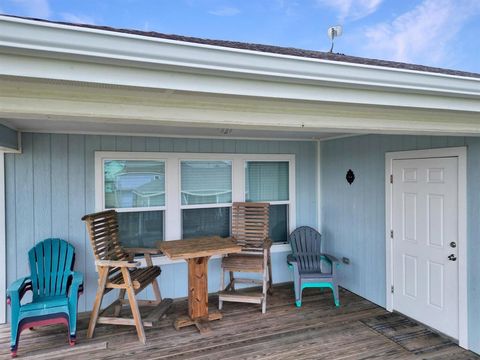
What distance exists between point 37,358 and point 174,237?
1855mm

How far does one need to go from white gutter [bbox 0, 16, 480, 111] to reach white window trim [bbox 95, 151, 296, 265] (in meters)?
2.80

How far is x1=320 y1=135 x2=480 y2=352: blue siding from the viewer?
2.96m

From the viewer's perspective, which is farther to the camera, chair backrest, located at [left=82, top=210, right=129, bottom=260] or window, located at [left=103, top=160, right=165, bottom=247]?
window, located at [left=103, top=160, right=165, bottom=247]

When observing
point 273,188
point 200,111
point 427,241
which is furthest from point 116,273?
point 427,241

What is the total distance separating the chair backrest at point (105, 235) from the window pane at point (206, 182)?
0.97 metres

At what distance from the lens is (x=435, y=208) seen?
329cm

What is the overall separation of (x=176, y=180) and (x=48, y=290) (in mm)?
1841

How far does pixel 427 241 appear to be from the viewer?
11.1ft

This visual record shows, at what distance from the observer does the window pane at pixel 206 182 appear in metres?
4.32

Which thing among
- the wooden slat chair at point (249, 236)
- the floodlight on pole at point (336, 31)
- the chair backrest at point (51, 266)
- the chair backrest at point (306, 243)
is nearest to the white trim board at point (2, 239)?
the chair backrest at point (51, 266)

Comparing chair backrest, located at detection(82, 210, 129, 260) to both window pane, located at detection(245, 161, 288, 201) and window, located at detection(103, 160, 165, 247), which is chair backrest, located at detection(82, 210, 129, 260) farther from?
window pane, located at detection(245, 161, 288, 201)

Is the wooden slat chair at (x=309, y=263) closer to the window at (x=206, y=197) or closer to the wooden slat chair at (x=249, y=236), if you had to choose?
the wooden slat chair at (x=249, y=236)

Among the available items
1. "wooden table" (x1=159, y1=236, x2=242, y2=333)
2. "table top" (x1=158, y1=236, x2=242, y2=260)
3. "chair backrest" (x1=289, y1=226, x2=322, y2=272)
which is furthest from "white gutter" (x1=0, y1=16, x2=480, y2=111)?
"chair backrest" (x1=289, y1=226, x2=322, y2=272)

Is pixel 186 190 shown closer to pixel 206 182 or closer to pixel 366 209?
pixel 206 182
